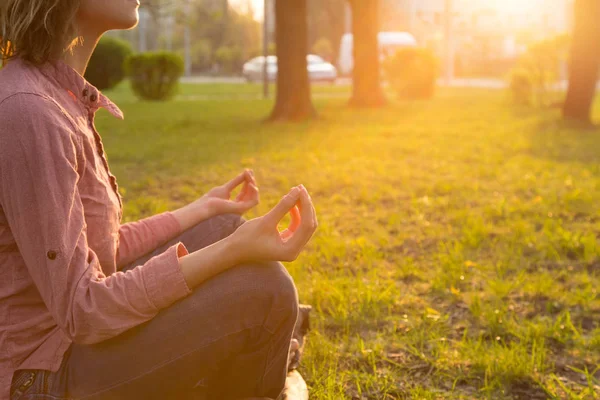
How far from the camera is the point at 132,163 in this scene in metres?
8.17

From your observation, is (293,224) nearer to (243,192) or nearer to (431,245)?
(243,192)

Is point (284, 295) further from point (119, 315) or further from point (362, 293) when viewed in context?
point (362, 293)

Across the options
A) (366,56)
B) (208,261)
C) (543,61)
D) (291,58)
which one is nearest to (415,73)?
(366,56)

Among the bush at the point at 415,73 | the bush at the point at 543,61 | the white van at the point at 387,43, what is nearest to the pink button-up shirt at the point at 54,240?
the bush at the point at 543,61

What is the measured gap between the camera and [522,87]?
17562 mm

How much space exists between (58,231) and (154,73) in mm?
18427

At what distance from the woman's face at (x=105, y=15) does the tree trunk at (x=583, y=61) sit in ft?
35.2

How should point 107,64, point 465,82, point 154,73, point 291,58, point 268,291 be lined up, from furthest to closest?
point 465,82 < point 107,64 < point 154,73 < point 291,58 < point 268,291

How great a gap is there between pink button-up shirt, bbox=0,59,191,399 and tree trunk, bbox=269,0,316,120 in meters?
11.2

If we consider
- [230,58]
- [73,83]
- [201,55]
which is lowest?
[73,83]

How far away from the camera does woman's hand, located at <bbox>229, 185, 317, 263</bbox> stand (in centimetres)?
182

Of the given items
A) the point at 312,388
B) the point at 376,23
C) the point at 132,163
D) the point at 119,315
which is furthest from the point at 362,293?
the point at 376,23

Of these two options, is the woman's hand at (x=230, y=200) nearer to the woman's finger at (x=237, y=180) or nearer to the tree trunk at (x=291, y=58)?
the woman's finger at (x=237, y=180)

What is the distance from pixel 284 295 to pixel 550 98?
1750 cm
